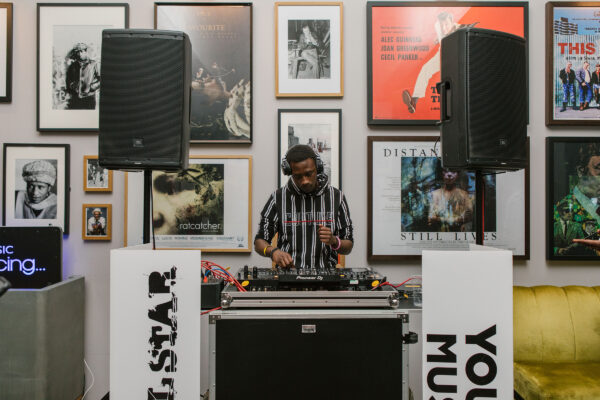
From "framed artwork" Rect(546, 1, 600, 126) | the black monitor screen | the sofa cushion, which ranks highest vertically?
"framed artwork" Rect(546, 1, 600, 126)

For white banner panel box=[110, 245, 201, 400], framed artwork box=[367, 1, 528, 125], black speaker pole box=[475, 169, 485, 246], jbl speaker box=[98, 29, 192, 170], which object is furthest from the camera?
framed artwork box=[367, 1, 528, 125]

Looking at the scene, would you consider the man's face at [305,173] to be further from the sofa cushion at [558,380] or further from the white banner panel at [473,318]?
the sofa cushion at [558,380]

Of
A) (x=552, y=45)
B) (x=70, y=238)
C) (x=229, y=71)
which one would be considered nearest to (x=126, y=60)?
(x=229, y=71)

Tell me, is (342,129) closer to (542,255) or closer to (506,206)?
(506,206)

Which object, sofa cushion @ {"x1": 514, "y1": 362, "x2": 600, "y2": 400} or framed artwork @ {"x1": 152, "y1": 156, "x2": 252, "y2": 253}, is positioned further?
framed artwork @ {"x1": 152, "y1": 156, "x2": 252, "y2": 253}

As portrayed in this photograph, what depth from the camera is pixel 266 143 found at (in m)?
2.30

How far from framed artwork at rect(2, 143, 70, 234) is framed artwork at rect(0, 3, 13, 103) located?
1.03 ft

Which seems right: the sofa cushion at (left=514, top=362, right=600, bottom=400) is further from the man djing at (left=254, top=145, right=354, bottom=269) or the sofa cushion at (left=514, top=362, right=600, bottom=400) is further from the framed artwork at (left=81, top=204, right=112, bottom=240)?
the framed artwork at (left=81, top=204, right=112, bottom=240)

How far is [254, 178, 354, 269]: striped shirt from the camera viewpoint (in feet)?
6.23

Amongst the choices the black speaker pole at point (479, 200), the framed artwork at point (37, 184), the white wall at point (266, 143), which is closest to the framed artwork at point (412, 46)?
the white wall at point (266, 143)

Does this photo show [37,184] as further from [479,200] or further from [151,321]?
[479,200]

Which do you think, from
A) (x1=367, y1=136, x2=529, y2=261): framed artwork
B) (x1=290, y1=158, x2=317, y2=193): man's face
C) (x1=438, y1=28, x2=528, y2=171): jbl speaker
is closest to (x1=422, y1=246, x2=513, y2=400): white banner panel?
(x1=438, y1=28, x2=528, y2=171): jbl speaker

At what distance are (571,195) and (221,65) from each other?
85.8 inches

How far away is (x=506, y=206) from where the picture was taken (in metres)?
2.29
